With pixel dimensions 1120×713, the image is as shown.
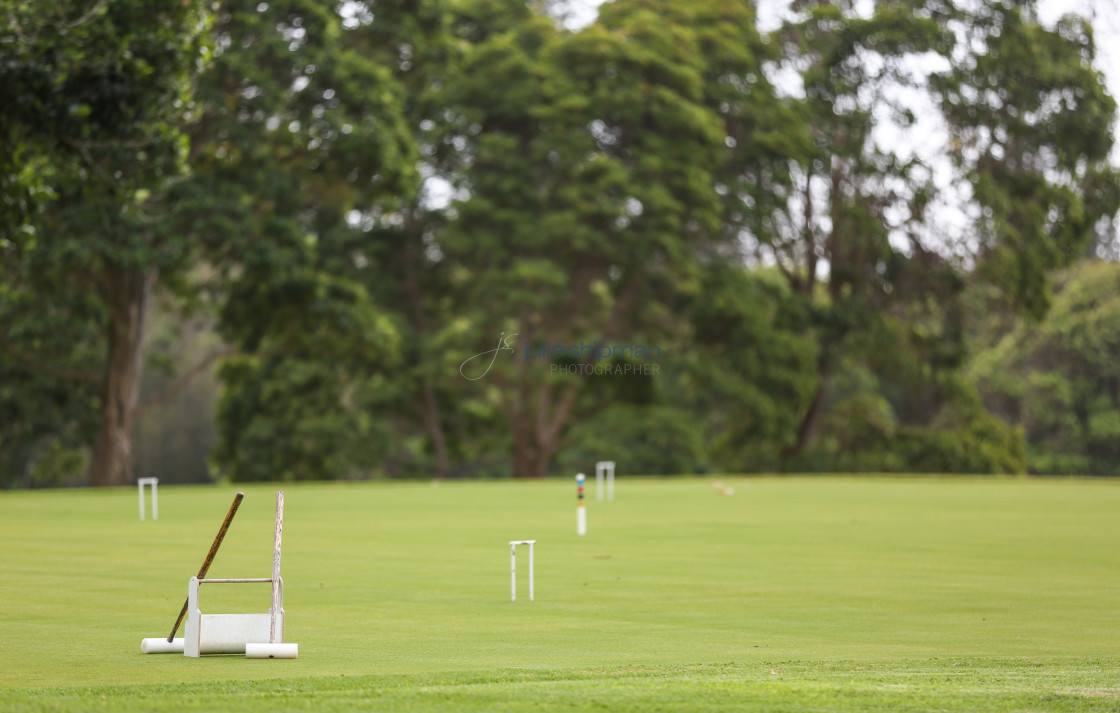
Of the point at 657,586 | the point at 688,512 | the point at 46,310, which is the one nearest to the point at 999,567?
the point at 657,586

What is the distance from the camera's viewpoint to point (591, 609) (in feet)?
40.0

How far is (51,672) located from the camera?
29.0 feet

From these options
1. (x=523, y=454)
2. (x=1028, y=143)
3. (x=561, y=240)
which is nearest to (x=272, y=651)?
(x=561, y=240)

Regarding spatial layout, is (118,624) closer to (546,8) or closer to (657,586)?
(657,586)

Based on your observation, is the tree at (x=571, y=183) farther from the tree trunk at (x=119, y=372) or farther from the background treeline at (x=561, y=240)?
the tree trunk at (x=119, y=372)

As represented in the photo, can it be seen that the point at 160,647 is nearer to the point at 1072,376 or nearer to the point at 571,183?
the point at 571,183

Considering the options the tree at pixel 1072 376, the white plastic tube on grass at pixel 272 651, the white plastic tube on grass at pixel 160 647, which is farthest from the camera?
the tree at pixel 1072 376

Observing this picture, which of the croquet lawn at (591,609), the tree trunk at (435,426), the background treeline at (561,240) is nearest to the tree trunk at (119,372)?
the background treeline at (561,240)

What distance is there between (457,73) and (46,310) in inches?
539

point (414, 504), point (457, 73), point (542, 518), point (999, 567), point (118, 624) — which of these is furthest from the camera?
point (457, 73)

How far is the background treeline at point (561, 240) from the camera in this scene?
35.4 meters

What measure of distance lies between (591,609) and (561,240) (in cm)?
2973

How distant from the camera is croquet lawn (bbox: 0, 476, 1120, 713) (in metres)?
7.97

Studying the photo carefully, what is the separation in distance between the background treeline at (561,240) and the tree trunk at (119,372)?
0.27 ft
